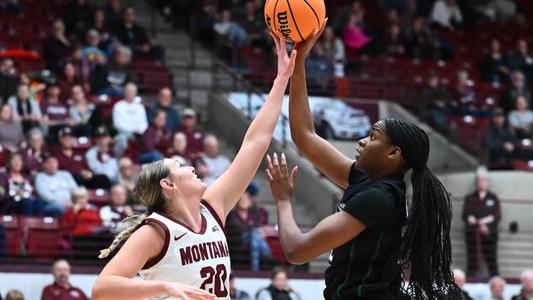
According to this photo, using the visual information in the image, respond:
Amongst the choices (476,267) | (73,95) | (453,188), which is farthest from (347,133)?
(73,95)

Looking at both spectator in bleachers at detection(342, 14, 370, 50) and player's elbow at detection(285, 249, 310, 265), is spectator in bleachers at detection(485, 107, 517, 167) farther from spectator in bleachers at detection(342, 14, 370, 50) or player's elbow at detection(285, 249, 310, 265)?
Answer: player's elbow at detection(285, 249, 310, 265)

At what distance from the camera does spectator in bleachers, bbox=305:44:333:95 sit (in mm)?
16684

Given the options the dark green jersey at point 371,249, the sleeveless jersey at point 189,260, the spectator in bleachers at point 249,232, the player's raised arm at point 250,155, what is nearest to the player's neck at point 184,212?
the sleeveless jersey at point 189,260

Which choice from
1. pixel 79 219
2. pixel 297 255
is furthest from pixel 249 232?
pixel 297 255

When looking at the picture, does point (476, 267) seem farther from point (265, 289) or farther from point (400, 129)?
point (400, 129)

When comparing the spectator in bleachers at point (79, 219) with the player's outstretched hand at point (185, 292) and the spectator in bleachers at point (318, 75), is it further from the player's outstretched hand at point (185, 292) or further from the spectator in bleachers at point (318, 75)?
the player's outstretched hand at point (185, 292)

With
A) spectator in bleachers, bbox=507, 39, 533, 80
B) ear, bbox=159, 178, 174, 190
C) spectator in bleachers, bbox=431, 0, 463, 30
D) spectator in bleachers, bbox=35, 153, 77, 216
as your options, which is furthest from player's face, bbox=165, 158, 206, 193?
spectator in bleachers, bbox=431, 0, 463, 30

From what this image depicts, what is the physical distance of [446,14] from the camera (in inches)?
803

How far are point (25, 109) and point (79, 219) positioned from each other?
6.72 ft

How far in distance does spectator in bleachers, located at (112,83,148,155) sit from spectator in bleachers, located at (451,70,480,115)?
17.6ft

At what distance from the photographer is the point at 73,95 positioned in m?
14.0

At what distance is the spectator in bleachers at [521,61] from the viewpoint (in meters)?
19.1

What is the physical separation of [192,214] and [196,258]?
0.75ft

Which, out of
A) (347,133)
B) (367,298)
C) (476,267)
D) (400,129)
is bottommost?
(476,267)
